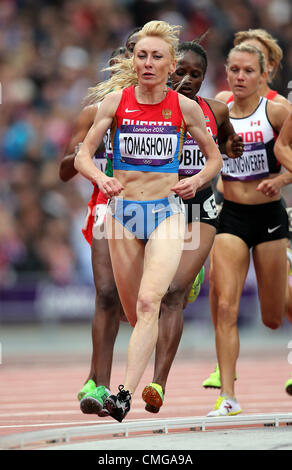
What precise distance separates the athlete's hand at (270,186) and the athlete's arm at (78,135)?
1402 mm

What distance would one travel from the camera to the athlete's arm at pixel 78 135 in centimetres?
769

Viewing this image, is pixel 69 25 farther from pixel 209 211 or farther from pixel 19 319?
pixel 209 211

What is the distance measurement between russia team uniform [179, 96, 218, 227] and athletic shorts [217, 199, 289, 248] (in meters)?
0.55

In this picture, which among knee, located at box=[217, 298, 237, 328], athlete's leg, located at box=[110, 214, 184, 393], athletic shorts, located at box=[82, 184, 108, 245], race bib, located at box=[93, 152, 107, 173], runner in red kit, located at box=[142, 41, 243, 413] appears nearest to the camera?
athlete's leg, located at box=[110, 214, 184, 393]

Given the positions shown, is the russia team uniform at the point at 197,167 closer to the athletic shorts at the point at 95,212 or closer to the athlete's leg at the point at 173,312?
the athlete's leg at the point at 173,312

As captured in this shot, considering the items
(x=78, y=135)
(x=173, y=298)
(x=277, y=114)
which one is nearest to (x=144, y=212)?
(x=173, y=298)

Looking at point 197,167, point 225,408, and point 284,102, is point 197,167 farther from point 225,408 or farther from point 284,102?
point 225,408

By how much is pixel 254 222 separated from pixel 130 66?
172 cm

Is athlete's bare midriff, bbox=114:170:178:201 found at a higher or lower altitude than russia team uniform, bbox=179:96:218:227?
lower

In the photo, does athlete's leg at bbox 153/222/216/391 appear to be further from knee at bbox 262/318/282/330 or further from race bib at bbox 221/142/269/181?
knee at bbox 262/318/282/330

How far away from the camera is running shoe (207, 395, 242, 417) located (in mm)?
7691

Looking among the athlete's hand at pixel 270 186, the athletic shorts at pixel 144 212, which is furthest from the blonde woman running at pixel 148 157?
the athlete's hand at pixel 270 186

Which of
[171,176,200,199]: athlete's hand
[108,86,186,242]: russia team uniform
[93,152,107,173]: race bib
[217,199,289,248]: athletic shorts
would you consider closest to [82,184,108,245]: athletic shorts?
[93,152,107,173]: race bib

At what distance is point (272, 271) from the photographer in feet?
27.2
